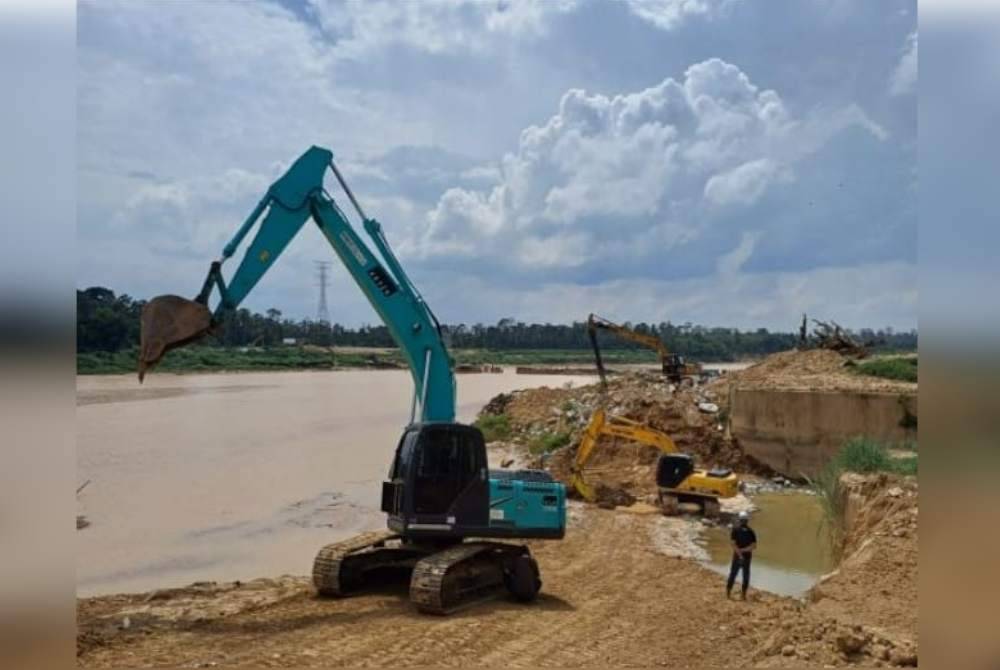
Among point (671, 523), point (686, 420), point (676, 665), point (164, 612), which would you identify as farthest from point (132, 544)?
point (686, 420)

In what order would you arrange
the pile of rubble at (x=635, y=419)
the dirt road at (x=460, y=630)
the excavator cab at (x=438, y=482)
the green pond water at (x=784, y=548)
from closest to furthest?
the dirt road at (x=460, y=630) < the excavator cab at (x=438, y=482) < the green pond water at (x=784, y=548) < the pile of rubble at (x=635, y=419)

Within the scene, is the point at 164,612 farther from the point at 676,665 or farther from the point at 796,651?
the point at 796,651

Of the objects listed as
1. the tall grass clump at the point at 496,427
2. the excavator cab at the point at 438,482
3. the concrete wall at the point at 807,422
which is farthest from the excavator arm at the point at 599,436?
the tall grass clump at the point at 496,427

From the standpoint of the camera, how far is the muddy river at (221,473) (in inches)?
577

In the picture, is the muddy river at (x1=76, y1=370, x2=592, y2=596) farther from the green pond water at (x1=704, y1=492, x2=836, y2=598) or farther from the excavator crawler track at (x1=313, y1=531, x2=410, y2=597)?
the green pond water at (x1=704, y1=492, x2=836, y2=598)

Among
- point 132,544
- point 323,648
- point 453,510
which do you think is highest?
point 453,510

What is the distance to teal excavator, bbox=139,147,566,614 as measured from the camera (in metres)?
8.70

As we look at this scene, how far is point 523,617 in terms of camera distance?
30.0 ft

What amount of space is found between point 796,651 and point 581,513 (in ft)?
33.6

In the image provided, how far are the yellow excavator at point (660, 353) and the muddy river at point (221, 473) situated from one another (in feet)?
17.9

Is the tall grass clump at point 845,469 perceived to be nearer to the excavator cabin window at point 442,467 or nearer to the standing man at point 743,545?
the standing man at point 743,545

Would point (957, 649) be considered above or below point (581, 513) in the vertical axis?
above

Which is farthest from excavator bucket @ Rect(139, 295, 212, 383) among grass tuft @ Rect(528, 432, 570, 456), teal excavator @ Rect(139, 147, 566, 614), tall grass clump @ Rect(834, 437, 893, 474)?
grass tuft @ Rect(528, 432, 570, 456)

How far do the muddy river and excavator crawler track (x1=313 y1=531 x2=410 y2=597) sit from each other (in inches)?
89.7
